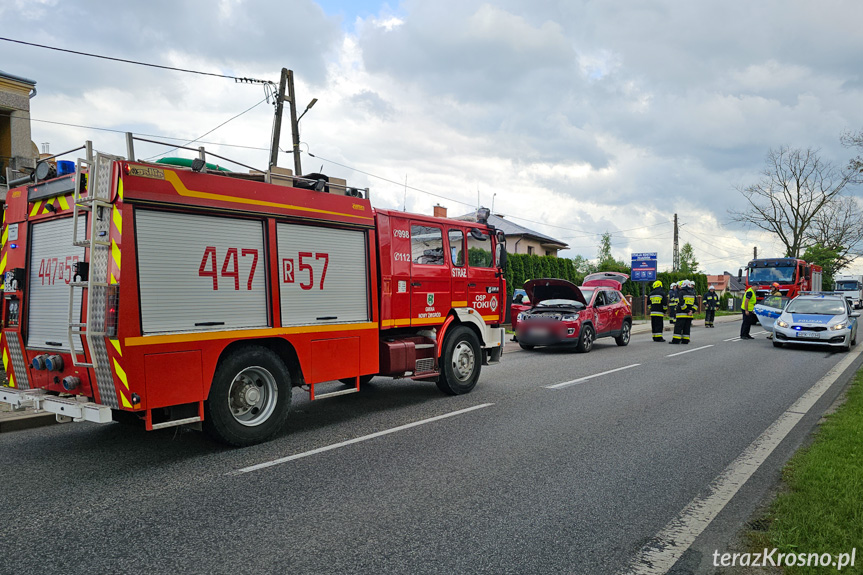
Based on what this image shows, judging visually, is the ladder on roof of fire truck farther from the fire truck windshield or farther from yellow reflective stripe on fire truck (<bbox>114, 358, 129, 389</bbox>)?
the fire truck windshield

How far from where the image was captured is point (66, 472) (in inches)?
201

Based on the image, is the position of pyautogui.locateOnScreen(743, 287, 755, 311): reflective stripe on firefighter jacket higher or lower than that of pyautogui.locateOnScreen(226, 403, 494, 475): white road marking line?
higher

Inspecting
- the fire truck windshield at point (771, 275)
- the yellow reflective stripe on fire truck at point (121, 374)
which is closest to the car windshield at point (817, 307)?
the fire truck windshield at point (771, 275)

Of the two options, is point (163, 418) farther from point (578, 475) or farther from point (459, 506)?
point (578, 475)

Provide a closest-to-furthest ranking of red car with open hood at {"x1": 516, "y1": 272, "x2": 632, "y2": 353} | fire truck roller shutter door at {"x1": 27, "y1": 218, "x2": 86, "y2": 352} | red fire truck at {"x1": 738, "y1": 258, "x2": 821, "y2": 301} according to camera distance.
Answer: fire truck roller shutter door at {"x1": 27, "y1": 218, "x2": 86, "y2": 352}
red car with open hood at {"x1": 516, "y1": 272, "x2": 632, "y2": 353}
red fire truck at {"x1": 738, "y1": 258, "x2": 821, "y2": 301}

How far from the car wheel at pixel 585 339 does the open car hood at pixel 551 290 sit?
687 mm

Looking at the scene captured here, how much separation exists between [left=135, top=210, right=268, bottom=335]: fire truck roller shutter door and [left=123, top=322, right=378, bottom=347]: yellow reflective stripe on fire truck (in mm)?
55

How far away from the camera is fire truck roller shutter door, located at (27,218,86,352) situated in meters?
5.55

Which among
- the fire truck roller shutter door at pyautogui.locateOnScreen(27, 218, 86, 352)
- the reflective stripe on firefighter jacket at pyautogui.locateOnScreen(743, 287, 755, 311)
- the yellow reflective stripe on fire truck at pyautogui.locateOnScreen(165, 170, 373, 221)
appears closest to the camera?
the yellow reflective stripe on fire truck at pyautogui.locateOnScreen(165, 170, 373, 221)

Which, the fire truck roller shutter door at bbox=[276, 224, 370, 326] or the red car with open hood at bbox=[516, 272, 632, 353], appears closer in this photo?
the fire truck roller shutter door at bbox=[276, 224, 370, 326]

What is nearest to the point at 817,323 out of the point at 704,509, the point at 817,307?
the point at 817,307

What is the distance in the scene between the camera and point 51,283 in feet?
18.9

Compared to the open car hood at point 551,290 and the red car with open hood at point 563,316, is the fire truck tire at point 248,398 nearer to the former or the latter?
the red car with open hood at point 563,316

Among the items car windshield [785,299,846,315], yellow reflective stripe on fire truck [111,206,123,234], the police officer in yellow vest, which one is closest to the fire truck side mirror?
yellow reflective stripe on fire truck [111,206,123,234]
